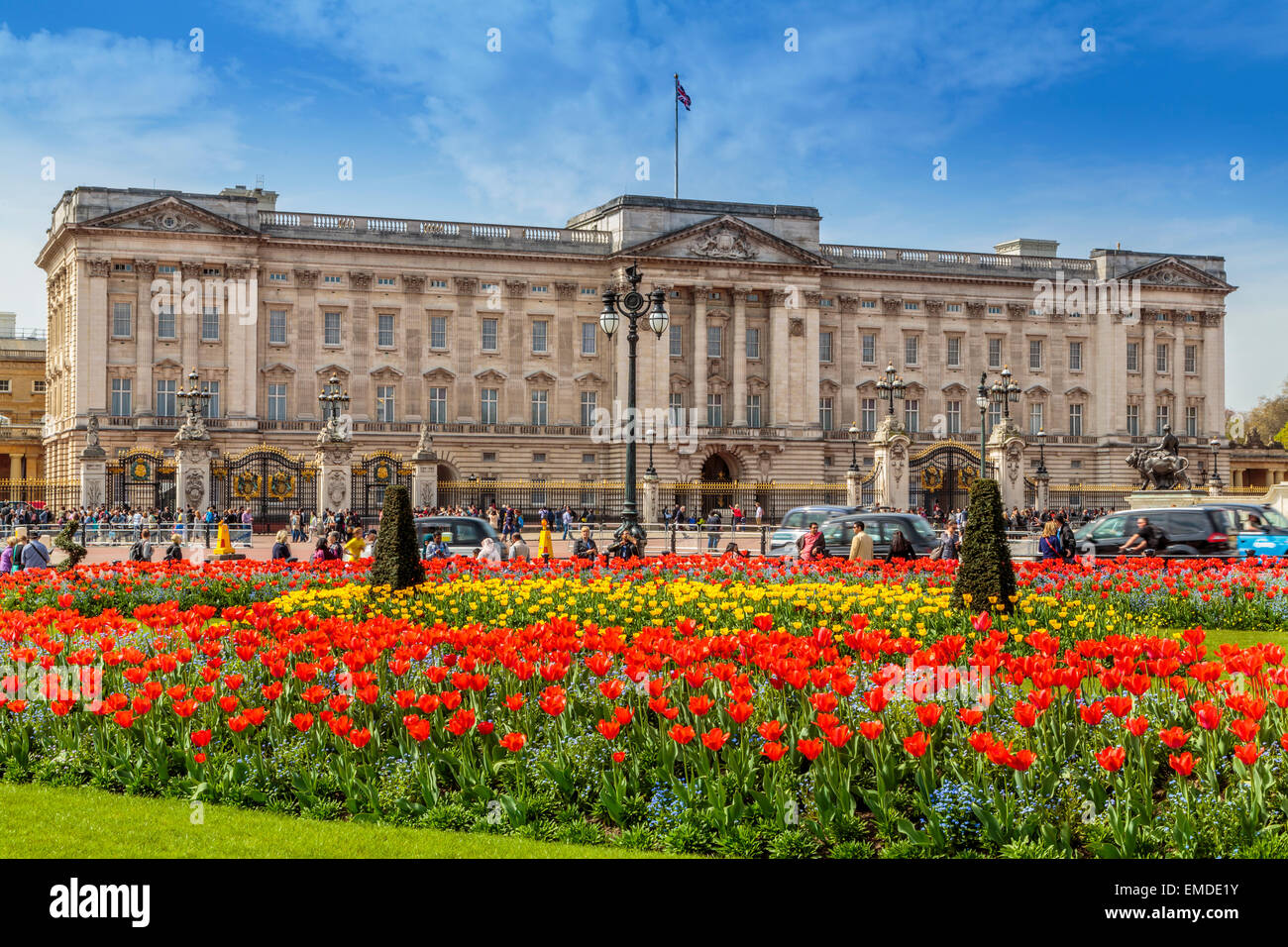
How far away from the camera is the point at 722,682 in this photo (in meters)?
9.89

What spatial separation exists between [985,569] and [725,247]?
58160mm

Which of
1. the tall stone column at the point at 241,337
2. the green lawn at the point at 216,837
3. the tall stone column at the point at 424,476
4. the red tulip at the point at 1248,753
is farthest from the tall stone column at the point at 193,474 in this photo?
the red tulip at the point at 1248,753

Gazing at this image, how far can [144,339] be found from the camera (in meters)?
64.6

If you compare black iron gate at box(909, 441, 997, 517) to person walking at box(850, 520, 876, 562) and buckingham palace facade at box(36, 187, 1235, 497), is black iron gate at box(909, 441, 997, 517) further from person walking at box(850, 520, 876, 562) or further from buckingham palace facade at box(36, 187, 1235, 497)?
person walking at box(850, 520, 876, 562)

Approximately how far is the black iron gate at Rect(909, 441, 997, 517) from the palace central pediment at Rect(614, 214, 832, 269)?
17.1 metres

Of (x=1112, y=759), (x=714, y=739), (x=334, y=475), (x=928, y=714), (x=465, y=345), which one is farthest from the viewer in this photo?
(x=465, y=345)

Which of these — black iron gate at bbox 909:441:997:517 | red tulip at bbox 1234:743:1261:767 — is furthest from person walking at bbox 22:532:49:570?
black iron gate at bbox 909:441:997:517

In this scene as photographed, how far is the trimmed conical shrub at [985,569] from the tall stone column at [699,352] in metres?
56.4

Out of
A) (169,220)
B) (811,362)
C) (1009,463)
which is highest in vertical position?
(169,220)

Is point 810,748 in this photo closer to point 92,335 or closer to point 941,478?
→ point 941,478

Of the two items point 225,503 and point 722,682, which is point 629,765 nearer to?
point 722,682

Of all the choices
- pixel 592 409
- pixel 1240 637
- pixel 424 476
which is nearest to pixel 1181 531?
pixel 1240 637

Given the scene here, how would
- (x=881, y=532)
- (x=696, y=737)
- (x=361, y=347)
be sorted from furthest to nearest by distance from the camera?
(x=361, y=347)
(x=881, y=532)
(x=696, y=737)

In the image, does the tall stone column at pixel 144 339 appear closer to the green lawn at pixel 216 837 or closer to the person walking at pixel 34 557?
the person walking at pixel 34 557
